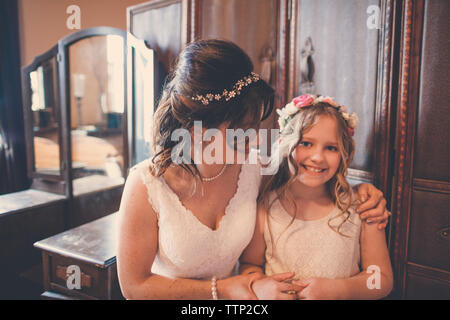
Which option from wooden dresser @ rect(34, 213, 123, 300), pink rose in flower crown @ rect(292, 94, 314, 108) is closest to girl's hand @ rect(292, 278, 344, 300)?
pink rose in flower crown @ rect(292, 94, 314, 108)

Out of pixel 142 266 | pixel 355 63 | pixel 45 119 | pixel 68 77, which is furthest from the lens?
pixel 45 119

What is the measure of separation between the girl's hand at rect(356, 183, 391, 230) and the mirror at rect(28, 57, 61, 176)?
2052 mm

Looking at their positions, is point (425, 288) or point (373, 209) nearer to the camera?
point (373, 209)

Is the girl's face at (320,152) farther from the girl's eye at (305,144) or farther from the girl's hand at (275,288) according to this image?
the girl's hand at (275,288)

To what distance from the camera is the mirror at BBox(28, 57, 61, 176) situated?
90.7 inches

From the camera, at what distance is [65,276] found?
1458 millimetres

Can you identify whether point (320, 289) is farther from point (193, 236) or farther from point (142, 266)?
point (142, 266)

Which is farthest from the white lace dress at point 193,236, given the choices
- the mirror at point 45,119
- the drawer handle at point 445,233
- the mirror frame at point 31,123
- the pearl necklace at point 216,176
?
the mirror at point 45,119

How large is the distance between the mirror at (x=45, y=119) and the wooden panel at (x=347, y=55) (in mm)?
1797

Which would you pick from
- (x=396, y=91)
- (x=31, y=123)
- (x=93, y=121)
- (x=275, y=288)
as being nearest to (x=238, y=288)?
(x=275, y=288)

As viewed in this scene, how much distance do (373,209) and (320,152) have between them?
0.28 meters

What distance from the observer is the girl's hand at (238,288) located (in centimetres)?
101

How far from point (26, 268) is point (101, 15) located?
1.74 m
